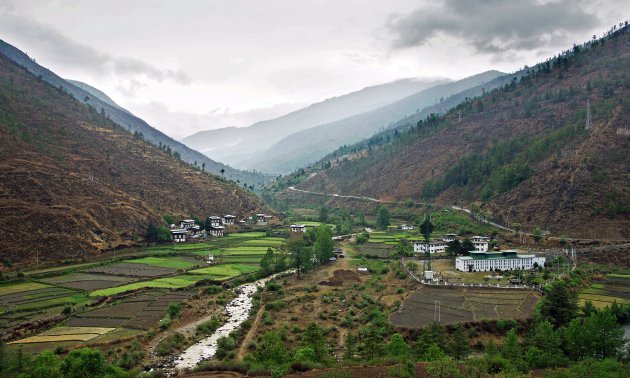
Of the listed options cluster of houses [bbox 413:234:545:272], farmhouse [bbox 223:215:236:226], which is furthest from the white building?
farmhouse [bbox 223:215:236:226]

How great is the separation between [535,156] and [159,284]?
84059mm

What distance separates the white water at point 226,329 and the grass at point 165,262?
1164 cm

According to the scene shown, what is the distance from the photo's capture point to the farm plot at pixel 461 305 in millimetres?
41062

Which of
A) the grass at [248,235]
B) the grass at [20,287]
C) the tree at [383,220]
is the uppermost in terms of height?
the tree at [383,220]

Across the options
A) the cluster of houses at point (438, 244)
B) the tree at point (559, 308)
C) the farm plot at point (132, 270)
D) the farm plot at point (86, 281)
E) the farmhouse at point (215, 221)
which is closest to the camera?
the tree at point (559, 308)

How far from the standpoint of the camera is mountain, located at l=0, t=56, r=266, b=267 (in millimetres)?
64312

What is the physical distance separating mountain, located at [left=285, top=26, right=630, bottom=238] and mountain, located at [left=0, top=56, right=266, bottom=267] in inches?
2085

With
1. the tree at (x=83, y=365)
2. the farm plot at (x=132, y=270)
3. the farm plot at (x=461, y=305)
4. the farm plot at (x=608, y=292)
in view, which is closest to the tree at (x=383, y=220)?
the farm plot at (x=461, y=305)

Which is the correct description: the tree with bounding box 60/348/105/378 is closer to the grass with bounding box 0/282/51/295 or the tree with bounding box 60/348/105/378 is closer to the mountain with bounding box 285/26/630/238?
the grass with bounding box 0/282/51/295

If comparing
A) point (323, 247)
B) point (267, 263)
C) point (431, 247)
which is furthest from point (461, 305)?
point (431, 247)

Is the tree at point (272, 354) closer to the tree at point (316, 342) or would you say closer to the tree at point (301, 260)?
the tree at point (316, 342)

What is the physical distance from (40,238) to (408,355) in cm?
5529

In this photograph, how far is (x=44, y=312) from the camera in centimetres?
4166

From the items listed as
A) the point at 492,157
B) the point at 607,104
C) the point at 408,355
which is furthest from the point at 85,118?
the point at 607,104
